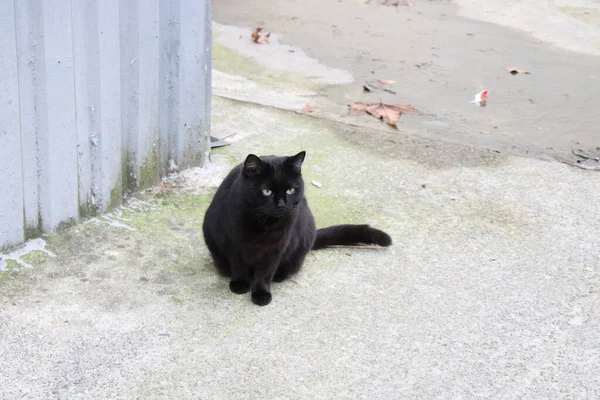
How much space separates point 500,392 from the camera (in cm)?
288

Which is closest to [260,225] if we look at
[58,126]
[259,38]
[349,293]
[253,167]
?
[253,167]

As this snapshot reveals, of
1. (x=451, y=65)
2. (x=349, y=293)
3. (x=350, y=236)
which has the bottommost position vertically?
(x=349, y=293)

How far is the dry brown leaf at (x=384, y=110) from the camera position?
566 centimetres

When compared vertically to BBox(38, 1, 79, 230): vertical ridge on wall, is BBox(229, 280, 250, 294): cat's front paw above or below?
below

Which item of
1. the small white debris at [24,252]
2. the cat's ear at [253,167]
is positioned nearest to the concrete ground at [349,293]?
the small white debris at [24,252]

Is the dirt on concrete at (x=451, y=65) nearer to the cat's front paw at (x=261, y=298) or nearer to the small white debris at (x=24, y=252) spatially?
the cat's front paw at (x=261, y=298)

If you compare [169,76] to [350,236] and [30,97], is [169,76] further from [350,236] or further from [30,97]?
[350,236]

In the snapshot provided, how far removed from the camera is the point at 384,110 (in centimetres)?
579

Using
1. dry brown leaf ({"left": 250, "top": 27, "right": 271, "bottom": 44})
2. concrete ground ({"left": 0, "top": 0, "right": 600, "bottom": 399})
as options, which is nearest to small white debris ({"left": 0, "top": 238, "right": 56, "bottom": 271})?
concrete ground ({"left": 0, "top": 0, "right": 600, "bottom": 399})

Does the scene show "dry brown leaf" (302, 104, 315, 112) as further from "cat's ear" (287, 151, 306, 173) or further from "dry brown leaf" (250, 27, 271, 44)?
"cat's ear" (287, 151, 306, 173)

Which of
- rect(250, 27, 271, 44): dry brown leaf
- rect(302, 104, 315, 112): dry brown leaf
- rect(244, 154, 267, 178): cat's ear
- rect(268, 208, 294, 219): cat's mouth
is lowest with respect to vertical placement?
rect(302, 104, 315, 112): dry brown leaf

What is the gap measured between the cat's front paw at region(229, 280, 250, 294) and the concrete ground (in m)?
0.03

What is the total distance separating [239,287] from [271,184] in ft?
1.72

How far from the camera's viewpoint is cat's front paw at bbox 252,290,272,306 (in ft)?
11.0
